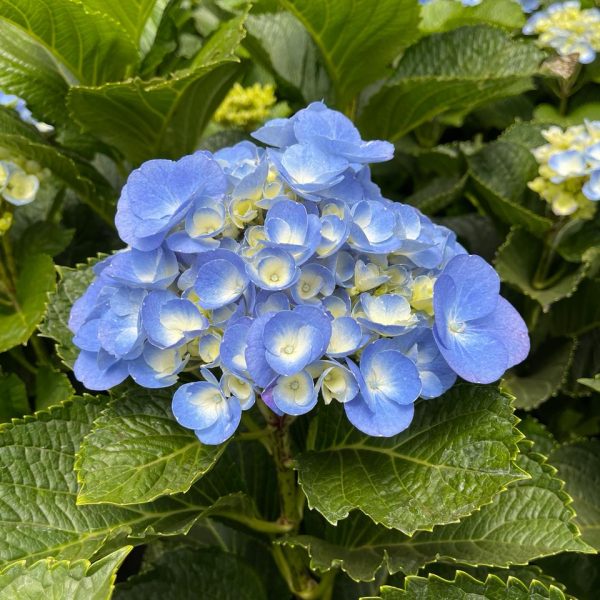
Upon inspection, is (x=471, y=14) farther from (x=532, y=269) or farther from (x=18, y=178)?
(x=18, y=178)

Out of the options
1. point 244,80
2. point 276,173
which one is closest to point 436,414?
point 276,173

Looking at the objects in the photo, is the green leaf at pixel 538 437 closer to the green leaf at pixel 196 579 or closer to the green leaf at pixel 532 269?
the green leaf at pixel 532 269

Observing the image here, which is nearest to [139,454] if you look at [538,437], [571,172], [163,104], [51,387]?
[51,387]

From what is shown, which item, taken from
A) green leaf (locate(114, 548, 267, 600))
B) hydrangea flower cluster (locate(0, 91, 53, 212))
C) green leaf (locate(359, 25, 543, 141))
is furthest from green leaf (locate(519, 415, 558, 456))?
hydrangea flower cluster (locate(0, 91, 53, 212))

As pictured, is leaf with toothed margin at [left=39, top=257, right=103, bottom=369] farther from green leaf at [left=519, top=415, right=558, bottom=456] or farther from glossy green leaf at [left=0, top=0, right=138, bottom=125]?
green leaf at [left=519, top=415, right=558, bottom=456]

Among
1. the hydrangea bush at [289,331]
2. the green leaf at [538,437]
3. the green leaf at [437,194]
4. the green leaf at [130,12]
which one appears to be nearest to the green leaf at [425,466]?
the hydrangea bush at [289,331]

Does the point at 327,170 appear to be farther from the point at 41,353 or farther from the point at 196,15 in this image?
the point at 196,15
